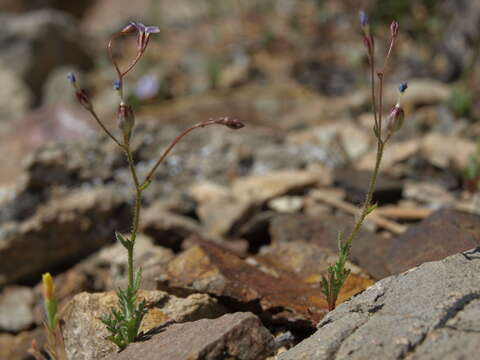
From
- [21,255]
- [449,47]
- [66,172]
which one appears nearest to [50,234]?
[21,255]

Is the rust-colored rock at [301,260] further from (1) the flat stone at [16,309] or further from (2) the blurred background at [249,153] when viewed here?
(1) the flat stone at [16,309]

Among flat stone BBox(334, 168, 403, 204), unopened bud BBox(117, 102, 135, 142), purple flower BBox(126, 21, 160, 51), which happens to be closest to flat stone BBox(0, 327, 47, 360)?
unopened bud BBox(117, 102, 135, 142)

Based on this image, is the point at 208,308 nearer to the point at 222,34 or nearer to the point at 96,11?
the point at 222,34

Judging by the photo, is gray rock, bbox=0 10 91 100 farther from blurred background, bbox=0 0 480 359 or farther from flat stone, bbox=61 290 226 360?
flat stone, bbox=61 290 226 360

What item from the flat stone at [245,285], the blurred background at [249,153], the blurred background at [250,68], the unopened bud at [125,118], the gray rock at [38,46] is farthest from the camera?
the gray rock at [38,46]

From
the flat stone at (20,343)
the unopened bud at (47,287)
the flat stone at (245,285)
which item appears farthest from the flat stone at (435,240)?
the flat stone at (20,343)

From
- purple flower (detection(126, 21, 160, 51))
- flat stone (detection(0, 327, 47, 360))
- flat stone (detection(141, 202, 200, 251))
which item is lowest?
flat stone (detection(0, 327, 47, 360))

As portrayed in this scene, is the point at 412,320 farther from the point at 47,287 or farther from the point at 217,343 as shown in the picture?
the point at 47,287
